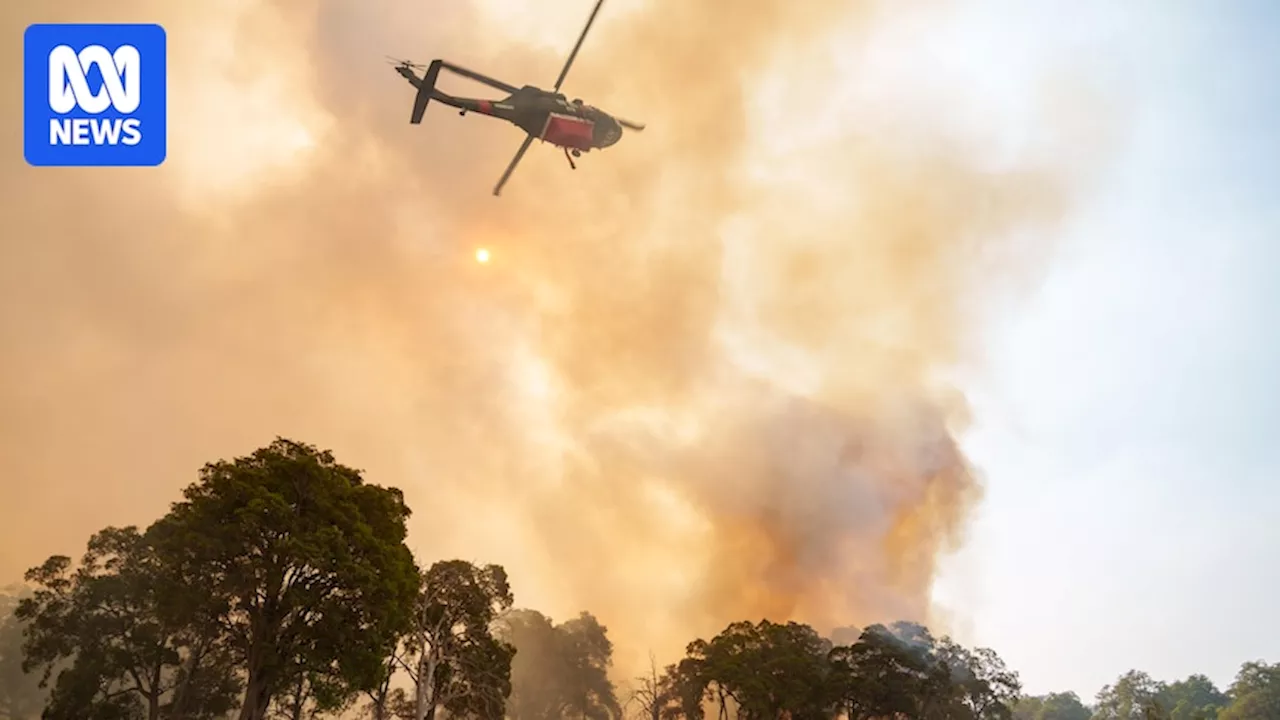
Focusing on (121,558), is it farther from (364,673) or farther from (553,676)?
(553,676)

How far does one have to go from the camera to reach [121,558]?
1671 inches

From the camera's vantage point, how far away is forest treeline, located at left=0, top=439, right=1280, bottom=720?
30.9 metres

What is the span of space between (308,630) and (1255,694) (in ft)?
376

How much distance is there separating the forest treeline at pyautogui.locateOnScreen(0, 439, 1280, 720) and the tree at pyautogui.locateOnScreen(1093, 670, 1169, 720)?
6795 cm

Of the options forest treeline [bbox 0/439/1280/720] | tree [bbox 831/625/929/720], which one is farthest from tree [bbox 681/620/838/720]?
tree [bbox 831/625/929/720]

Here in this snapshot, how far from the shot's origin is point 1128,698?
120312 millimetres

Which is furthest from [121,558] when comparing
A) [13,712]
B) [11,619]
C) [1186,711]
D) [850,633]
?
[1186,711]

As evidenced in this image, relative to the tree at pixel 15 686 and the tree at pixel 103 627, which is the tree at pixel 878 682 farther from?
the tree at pixel 15 686

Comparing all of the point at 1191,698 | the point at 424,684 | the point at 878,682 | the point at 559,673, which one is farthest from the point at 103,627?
the point at 1191,698

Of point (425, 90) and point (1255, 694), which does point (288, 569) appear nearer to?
point (425, 90)

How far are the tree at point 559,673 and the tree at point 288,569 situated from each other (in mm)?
63993

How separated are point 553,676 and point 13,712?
58.7 metres

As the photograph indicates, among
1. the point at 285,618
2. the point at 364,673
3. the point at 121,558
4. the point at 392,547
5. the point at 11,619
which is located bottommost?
the point at 364,673

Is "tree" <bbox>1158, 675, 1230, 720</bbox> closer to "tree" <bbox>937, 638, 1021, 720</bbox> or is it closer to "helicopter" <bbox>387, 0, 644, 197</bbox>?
"tree" <bbox>937, 638, 1021, 720</bbox>
